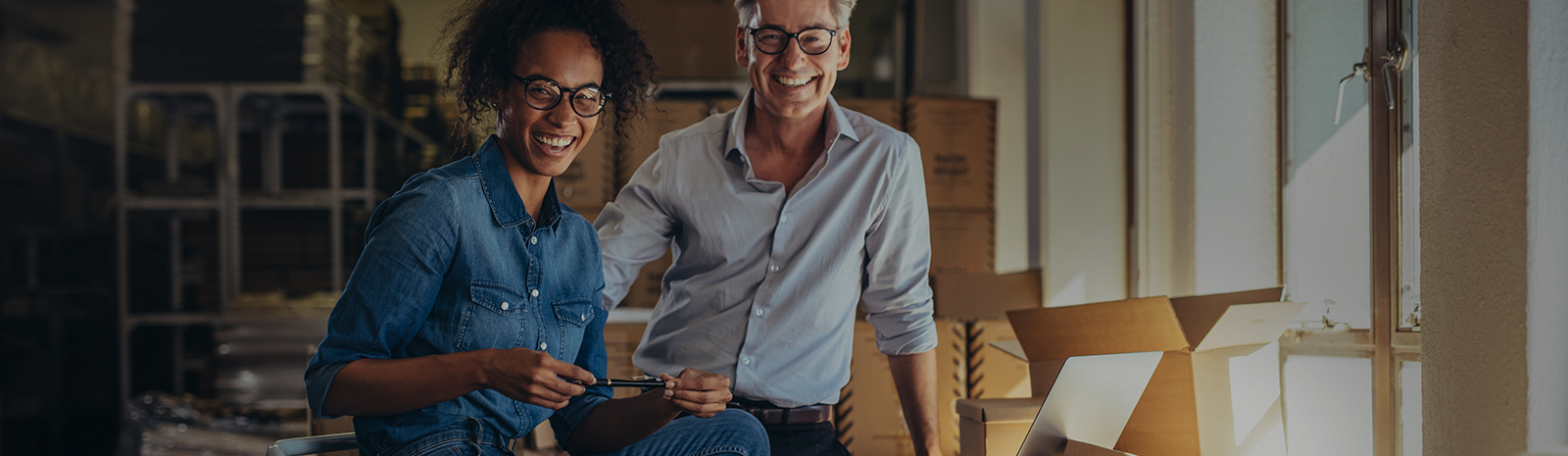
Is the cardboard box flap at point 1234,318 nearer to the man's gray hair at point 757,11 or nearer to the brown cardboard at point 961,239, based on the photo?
the man's gray hair at point 757,11

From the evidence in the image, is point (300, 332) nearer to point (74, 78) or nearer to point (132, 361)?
point (132, 361)

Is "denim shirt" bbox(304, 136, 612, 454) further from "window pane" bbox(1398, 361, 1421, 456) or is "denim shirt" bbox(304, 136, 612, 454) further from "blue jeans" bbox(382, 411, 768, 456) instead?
"window pane" bbox(1398, 361, 1421, 456)

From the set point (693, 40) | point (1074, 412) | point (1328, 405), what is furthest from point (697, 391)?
point (693, 40)

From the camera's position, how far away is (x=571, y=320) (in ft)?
3.93

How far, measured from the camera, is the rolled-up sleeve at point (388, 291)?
97 cm

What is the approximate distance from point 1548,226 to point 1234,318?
0.55 m

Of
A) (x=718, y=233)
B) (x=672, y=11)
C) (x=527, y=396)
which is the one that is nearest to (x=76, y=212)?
(x=672, y=11)

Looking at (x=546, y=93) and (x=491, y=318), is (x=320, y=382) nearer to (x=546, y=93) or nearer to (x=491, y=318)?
(x=491, y=318)

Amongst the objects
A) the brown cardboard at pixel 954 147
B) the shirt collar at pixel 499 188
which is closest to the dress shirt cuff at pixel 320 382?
the shirt collar at pixel 499 188

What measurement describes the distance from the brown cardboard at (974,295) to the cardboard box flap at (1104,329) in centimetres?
99

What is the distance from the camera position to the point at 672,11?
4.21 m

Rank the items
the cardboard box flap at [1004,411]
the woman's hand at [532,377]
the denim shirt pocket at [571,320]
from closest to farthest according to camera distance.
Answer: the woman's hand at [532,377] → the denim shirt pocket at [571,320] → the cardboard box flap at [1004,411]

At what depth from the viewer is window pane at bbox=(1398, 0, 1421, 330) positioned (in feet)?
6.11

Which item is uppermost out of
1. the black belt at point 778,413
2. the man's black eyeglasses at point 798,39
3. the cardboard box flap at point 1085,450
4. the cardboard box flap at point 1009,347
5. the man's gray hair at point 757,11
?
the man's gray hair at point 757,11
